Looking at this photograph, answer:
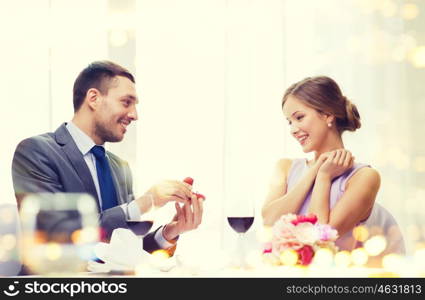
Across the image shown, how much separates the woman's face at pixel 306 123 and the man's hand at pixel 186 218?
58 cm

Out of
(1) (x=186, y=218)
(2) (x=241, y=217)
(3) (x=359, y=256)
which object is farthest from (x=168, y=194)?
(3) (x=359, y=256)

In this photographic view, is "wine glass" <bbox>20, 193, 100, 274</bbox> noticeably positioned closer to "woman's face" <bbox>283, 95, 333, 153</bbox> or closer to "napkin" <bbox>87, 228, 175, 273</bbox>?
"napkin" <bbox>87, 228, 175, 273</bbox>

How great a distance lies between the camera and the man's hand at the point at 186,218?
178 cm

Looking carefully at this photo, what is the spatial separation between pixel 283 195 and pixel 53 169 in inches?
31.5

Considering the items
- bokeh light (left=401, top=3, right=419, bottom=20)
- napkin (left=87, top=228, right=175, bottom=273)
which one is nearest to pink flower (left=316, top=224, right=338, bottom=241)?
napkin (left=87, top=228, right=175, bottom=273)

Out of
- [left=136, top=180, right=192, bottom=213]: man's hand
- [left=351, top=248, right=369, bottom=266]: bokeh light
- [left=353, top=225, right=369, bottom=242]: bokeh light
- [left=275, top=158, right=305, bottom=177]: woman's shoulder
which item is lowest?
[left=351, top=248, right=369, bottom=266]: bokeh light

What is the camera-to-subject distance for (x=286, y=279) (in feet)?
5.02

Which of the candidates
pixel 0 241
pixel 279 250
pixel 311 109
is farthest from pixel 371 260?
pixel 0 241

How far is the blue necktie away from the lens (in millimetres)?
2062

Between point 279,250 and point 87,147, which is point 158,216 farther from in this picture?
point 279,250

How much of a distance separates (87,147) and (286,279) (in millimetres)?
862

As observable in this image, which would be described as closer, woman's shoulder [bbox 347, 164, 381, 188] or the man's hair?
woman's shoulder [bbox 347, 164, 381, 188]

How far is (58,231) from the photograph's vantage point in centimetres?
206

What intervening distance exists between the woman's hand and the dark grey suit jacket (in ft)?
2.24
